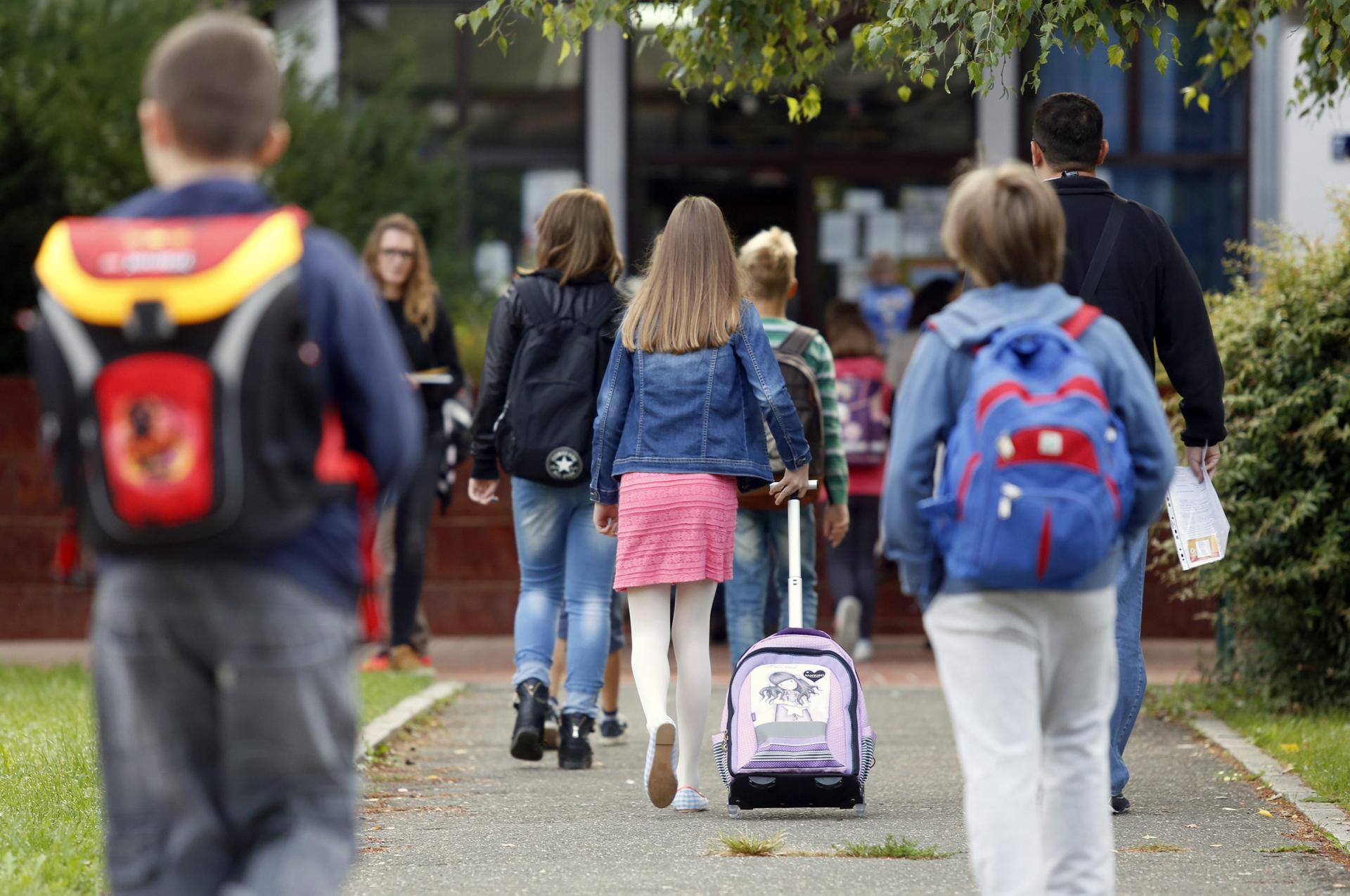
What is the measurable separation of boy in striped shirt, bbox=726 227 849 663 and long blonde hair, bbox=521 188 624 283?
510 mm

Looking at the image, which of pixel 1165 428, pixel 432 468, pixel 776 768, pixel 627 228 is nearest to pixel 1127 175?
pixel 627 228

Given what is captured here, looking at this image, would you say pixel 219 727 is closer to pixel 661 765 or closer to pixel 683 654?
pixel 661 765

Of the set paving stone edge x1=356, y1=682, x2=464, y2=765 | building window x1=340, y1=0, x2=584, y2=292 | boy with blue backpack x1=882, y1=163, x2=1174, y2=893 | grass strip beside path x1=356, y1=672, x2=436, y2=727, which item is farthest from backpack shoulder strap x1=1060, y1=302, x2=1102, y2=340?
building window x1=340, y1=0, x2=584, y2=292

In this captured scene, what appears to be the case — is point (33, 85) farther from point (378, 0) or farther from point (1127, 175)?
point (1127, 175)

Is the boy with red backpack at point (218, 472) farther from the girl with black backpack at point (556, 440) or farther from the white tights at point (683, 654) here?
the girl with black backpack at point (556, 440)

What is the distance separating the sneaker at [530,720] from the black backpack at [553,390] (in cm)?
71

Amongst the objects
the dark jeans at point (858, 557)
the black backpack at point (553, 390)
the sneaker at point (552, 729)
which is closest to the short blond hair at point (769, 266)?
the black backpack at point (553, 390)

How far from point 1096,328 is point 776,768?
7.75ft

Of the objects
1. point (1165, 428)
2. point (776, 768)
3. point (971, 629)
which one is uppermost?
point (1165, 428)

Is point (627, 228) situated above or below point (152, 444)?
above

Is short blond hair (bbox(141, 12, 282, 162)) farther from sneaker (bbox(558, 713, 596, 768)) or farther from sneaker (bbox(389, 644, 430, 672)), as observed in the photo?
sneaker (bbox(389, 644, 430, 672))

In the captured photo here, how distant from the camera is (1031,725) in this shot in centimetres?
369

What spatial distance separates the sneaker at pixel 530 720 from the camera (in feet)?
22.1

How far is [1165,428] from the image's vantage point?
12.7 ft
